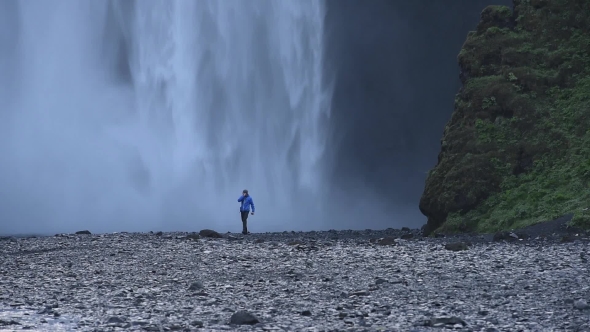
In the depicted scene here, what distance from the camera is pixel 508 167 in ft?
114

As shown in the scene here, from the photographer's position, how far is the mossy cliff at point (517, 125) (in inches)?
1291

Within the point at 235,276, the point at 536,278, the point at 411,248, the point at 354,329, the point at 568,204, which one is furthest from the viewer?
the point at 568,204

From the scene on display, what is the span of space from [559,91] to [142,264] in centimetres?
2411

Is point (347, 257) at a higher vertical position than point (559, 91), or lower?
lower

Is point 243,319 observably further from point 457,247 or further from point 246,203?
point 246,203

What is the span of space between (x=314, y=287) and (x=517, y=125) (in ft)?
75.1

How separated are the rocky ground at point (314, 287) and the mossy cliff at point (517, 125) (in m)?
5.55

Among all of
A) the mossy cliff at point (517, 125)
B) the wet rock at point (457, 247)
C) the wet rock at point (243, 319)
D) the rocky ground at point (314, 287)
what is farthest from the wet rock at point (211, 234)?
the wet rock at point (243, 319)

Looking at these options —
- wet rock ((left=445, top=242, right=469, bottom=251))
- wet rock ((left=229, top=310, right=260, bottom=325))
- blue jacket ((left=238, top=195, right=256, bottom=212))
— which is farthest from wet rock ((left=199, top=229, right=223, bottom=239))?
wet rock ((left=229, top=310, right=260, bottom=325))

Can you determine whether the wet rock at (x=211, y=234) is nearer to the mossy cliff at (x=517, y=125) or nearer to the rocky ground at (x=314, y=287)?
the rocky ground at (x=314, y=287)

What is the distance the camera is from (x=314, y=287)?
16719 millimetres

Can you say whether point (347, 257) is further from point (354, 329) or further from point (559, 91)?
point (559, 91)

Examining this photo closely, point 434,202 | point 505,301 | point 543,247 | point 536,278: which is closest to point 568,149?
point 434,202

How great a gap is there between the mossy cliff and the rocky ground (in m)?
5.55
